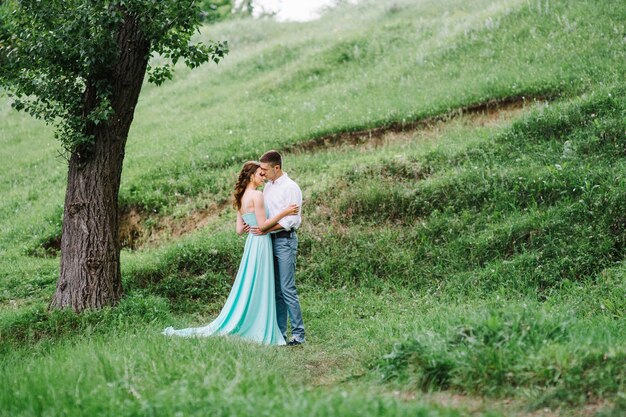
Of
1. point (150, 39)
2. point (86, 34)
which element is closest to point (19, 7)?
point (86, 34)

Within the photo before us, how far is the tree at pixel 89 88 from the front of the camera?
10336 mm

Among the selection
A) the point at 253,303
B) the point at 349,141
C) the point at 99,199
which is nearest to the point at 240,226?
the point at 253,303

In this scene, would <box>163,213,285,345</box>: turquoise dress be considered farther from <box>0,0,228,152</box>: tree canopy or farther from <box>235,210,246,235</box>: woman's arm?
<box>0,0,228,152</box>: tree canopy

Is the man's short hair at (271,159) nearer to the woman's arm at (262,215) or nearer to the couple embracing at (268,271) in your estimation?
the couple embracing at (268,271)

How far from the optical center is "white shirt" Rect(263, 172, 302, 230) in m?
9.58

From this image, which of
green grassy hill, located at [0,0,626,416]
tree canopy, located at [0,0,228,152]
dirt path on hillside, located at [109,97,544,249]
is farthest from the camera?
dirt path on hillside, located at [109,97,544,249]

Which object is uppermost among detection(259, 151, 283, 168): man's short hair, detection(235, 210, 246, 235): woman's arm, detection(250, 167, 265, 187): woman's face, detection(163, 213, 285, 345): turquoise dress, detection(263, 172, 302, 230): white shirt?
detection(259, 151, 283, 168): man's short hair

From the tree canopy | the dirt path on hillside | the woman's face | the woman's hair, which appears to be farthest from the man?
the dirt path on hillside

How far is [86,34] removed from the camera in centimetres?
1035

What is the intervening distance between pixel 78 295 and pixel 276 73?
58.2ft

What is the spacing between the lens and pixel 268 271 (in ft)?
32.1

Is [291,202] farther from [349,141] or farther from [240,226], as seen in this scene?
[349,141]

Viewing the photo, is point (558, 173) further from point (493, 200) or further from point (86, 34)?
point (86, 34)

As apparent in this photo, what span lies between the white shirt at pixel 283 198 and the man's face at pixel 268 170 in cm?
11
